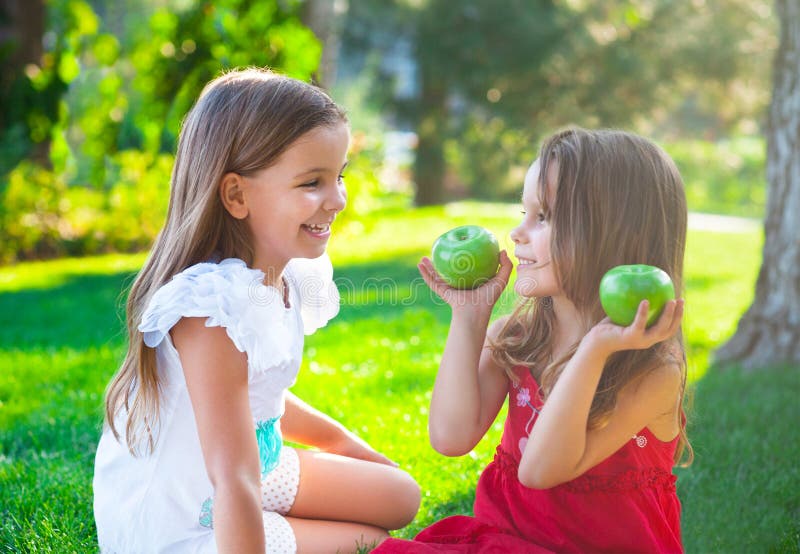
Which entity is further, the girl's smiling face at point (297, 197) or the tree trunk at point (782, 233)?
the tree trunk at point (782, 233)

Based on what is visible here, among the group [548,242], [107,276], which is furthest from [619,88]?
[548,242]

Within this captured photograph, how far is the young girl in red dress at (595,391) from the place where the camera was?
2299mm

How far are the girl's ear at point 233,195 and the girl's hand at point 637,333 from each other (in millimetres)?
1054

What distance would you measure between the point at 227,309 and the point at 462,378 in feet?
2.36

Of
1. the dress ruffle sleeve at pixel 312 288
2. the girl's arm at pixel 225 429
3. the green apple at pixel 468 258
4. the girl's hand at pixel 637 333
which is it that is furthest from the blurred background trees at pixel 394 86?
the girl's hand at pixel 637 333

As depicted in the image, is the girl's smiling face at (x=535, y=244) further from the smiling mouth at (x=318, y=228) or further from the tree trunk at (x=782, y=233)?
the tree trunk at (x=782, y=233)

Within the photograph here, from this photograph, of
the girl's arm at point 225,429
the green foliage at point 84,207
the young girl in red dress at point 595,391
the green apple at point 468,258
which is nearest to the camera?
the girl's arm at point 225,429

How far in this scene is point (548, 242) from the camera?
2.38 metres

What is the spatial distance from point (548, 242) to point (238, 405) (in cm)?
96

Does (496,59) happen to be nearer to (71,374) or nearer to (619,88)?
(619,88)

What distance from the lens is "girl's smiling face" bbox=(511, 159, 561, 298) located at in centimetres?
239

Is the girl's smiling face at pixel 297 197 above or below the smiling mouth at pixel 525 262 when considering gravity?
above

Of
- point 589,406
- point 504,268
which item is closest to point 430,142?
point 504,268

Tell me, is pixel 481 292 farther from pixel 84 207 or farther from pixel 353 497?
pixel 84 207
